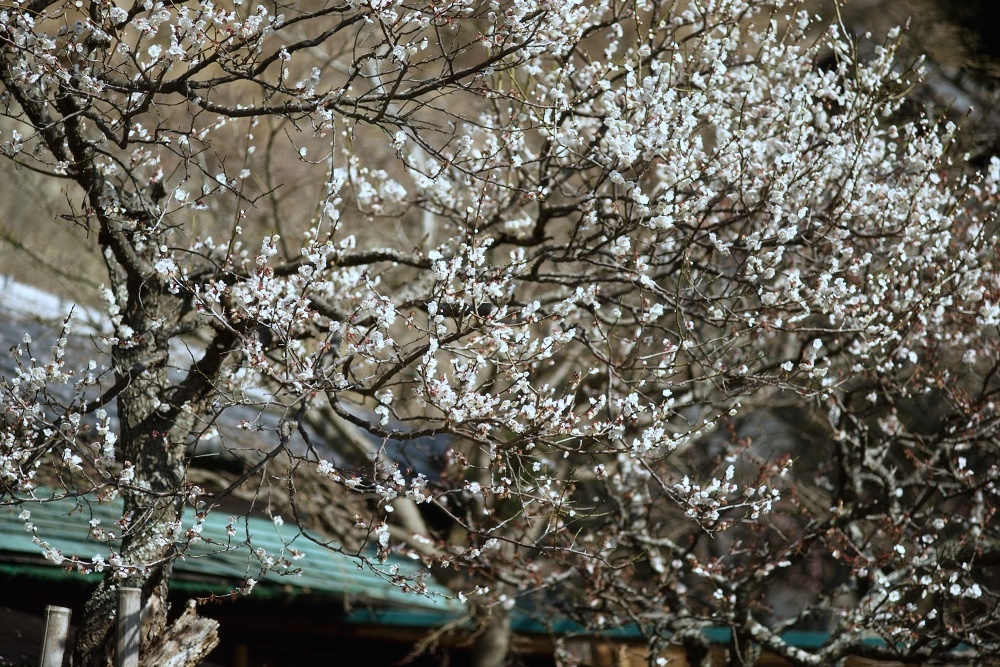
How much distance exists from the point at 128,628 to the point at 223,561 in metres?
2.89

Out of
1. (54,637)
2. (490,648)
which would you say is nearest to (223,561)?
(54,637)

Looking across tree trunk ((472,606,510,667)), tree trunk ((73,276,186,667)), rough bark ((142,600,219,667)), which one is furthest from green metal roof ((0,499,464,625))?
tree trunk ((472,606,510,667))

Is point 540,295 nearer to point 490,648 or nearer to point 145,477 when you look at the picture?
point 145,477

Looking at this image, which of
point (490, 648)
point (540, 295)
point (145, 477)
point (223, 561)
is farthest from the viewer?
point (490, 648)

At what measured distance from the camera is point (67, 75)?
401 cm

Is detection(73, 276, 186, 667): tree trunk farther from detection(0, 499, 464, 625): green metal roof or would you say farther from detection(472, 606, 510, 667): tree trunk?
detection(472, 606, 510, 667): tree trunk

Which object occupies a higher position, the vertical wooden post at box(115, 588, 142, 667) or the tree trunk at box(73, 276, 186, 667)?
the tree trunk at box(73, 276, 186, 667)

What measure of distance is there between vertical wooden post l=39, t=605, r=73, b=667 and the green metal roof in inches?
21.2

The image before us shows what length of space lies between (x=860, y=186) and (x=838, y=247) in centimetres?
61

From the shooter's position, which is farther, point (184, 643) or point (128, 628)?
point (184, 643)

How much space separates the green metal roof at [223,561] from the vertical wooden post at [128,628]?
292 mm

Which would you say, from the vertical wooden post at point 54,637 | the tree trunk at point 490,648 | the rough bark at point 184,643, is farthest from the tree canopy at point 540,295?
the tree trunk at point 490,648

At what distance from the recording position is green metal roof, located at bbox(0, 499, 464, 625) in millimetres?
5363

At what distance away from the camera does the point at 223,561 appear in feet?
22.8
